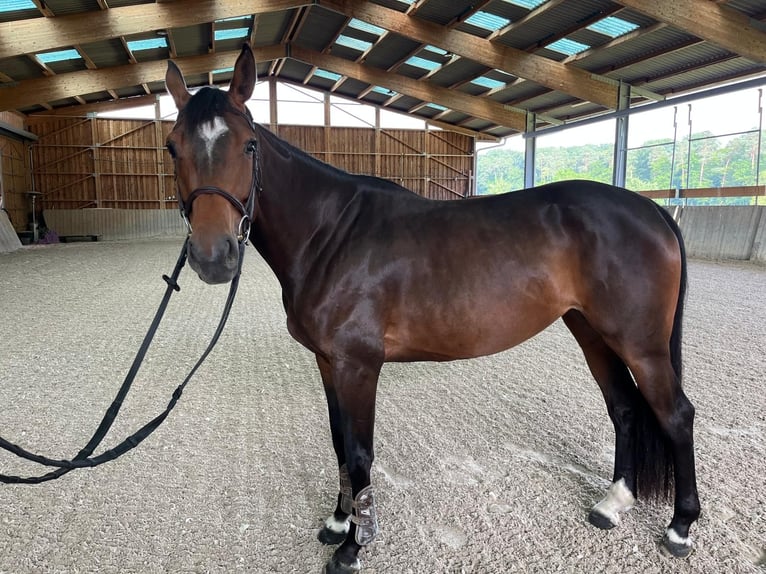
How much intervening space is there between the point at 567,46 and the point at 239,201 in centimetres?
1388

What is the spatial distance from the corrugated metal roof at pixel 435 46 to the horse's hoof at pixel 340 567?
10978mm

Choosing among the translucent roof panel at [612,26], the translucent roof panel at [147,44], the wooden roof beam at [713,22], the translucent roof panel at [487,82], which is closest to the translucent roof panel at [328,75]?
the translucent roof panel at [487,82]

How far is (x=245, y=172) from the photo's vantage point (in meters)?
1.67

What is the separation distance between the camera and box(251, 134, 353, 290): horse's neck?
190 cm

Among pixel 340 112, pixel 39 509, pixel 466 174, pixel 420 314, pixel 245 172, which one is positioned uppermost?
pixel 340 112

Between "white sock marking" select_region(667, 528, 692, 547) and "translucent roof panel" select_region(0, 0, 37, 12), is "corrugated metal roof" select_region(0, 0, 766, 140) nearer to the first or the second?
"translucent roof panel" select_region(0, 0, 37, 12)

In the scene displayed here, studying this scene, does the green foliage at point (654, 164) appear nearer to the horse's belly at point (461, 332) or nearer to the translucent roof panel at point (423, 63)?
the translucent roof panel at point (423, 63)

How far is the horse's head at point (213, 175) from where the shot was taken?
5.07 feet

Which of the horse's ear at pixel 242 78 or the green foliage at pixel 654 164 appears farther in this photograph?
the green foliage at pixel 654 164

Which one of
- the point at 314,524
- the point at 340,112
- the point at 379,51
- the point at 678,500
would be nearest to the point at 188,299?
the point at 314,524

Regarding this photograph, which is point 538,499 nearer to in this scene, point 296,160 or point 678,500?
point 678,500

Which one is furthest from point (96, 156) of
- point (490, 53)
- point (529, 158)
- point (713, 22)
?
point (713, 22)

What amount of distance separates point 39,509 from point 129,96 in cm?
2308

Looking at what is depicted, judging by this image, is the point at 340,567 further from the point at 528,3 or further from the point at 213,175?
the point at 528,3
